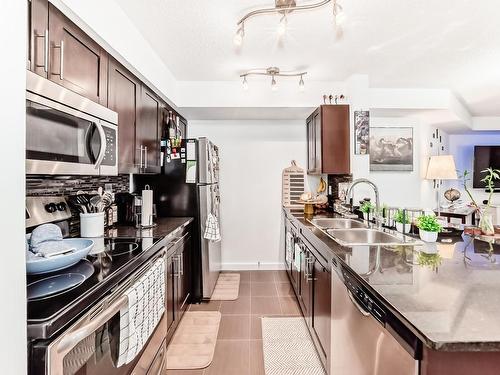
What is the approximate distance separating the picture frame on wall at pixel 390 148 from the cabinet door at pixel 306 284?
1944 millimetres

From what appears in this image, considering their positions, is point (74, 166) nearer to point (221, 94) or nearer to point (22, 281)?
point (22, 281)

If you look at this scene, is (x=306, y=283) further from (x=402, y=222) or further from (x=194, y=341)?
(x=194, y=341)

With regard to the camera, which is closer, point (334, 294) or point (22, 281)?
point (22, 281)

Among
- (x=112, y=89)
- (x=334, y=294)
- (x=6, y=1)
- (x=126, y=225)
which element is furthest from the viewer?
(x=126, y=225)

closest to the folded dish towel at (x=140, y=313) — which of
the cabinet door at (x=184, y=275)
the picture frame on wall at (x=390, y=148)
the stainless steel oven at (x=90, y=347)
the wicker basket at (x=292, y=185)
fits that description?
the stainless steel oven at (x=90, y=347)

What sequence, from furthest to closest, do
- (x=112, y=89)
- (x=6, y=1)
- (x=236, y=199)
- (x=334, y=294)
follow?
(x=236, y=199), (x=112, y=89), (x=334, y=294), (x=6, y=1)

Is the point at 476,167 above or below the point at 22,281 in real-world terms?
above

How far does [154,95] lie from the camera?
9.20ft

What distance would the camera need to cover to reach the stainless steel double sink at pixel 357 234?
1.87 m

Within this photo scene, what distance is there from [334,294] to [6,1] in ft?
5.79

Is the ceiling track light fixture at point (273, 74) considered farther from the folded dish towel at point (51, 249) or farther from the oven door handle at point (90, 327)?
the oven door handle at point (90, 327)

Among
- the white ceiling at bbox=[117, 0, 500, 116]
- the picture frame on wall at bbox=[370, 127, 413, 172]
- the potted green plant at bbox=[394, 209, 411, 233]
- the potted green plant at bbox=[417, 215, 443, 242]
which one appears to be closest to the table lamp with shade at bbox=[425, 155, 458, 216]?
the picture frame on wall at bbox=[370, 127, 413, 172]

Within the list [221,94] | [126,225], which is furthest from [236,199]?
[126,225]

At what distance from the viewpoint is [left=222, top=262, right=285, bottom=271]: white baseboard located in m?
4.15
